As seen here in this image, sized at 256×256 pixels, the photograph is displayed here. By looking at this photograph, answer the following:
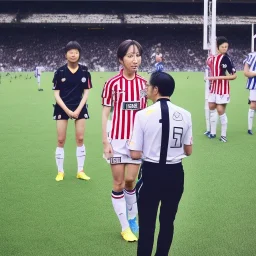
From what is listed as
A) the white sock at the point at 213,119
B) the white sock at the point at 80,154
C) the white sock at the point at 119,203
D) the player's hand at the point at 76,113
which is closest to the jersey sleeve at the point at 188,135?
the white sock at the point at 119,203

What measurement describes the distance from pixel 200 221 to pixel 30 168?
11.3ft

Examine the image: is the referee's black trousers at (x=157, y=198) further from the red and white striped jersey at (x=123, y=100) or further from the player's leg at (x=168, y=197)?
the red and white striped jersey at (x=123, y=100)

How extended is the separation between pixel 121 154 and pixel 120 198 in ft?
1.38

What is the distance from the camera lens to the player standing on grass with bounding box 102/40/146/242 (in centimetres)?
445

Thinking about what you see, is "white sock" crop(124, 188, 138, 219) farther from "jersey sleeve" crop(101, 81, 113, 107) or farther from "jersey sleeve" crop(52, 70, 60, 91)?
"jersey sleeve" crop(52, 70, 60, 91)

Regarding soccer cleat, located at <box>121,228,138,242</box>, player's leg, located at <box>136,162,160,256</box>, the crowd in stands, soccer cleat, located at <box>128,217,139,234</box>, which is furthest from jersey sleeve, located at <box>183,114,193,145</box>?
the crowd in stands

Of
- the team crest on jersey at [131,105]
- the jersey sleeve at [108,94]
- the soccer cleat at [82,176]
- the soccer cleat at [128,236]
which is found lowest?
the soccer cleat at [128,236]

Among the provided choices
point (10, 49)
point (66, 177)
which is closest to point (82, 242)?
point (66, 177)

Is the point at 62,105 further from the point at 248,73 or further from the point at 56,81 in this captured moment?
the point at 248,73

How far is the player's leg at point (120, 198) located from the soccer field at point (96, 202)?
0.09 m

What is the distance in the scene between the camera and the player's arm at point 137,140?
3494 mm

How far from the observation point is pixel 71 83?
6.67 m

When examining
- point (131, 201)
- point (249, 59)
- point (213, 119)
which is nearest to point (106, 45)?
point (249, 59)

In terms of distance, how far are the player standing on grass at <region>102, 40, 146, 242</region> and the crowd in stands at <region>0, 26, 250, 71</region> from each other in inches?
1483
